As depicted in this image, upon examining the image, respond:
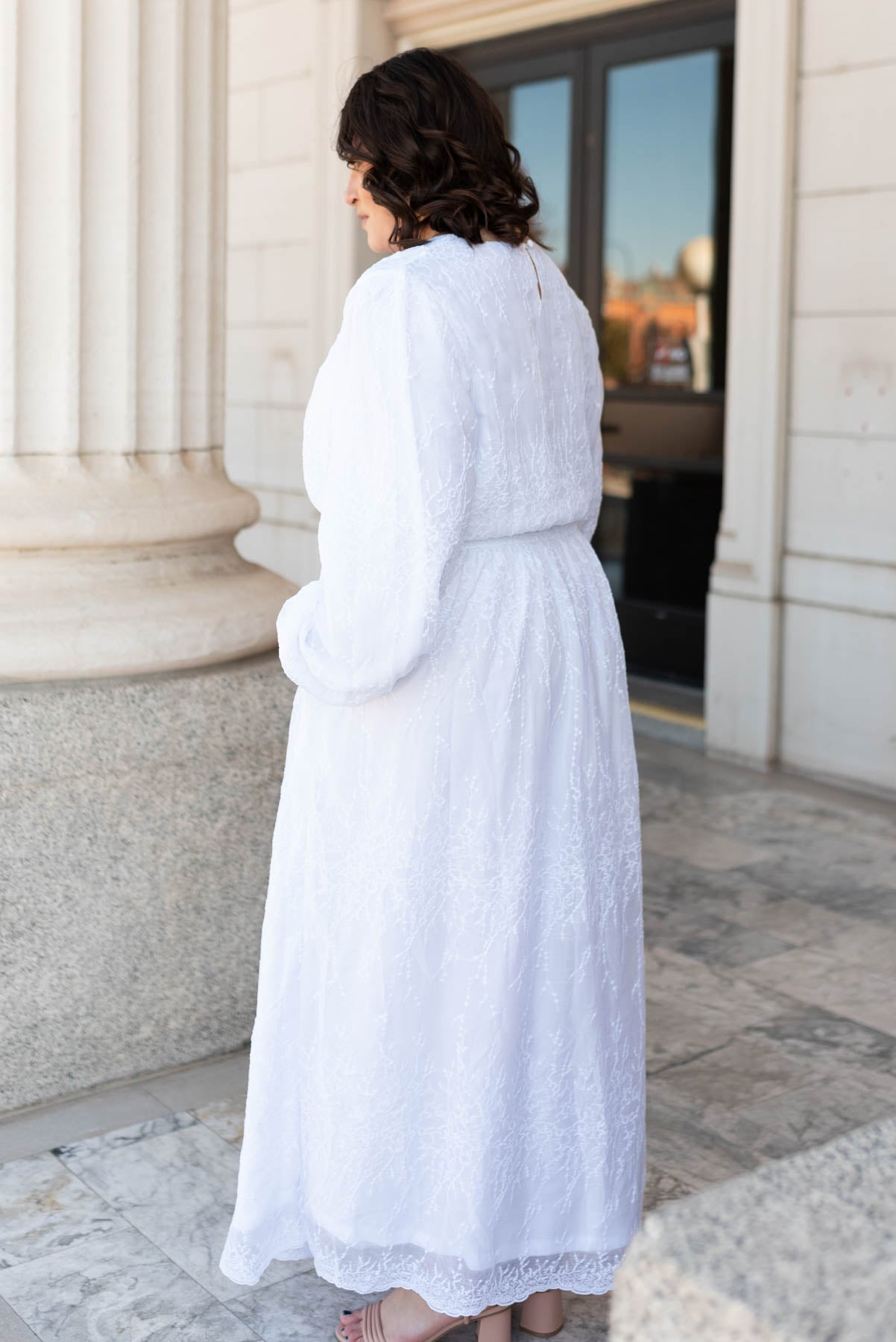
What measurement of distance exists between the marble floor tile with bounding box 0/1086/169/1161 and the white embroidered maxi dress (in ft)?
2.67

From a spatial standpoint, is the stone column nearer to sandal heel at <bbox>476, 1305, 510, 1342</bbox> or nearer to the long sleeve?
the long sleeve

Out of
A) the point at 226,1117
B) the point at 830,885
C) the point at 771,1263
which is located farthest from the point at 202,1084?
the point at 771,1263

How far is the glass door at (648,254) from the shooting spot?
281 inches

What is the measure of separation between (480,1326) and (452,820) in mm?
788

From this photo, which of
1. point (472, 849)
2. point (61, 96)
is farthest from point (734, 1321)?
point (61, 96)

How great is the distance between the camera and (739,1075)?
3.46m

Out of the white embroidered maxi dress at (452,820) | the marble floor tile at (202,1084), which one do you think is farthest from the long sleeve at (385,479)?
the marble floor tile at (202,1084)

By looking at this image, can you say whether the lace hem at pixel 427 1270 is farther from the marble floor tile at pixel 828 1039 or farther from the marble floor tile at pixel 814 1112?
the marble floor tile at pixel 828 1039

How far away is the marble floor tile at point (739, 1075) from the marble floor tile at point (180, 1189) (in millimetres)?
963

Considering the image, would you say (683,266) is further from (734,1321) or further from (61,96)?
(734,1321)

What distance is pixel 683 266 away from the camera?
23.9 feet

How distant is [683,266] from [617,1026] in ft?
17.9

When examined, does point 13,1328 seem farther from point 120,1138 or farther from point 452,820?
point 452,820

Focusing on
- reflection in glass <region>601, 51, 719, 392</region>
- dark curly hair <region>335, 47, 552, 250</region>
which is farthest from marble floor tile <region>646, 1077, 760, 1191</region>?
reflection in glass <region>601, 51, 719, 392</region>
